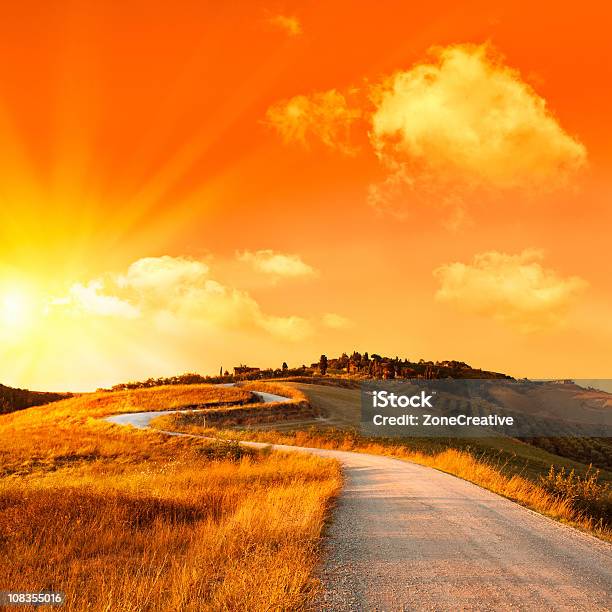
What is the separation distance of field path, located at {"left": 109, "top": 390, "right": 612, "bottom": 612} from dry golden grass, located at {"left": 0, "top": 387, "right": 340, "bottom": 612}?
2.07 feet

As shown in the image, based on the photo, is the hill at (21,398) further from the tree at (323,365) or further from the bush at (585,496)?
the bush at (585,496)

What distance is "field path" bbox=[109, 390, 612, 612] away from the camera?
6.16 metres

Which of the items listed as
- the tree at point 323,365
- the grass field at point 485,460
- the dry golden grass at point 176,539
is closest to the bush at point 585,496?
the grass field at point 485,460

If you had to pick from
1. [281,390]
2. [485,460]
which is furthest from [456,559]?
[281,390]

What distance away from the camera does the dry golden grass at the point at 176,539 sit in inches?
243

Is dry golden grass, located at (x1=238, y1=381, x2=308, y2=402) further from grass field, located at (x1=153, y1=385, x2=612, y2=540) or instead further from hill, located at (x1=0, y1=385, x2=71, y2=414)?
hill, located at (x1=0, y1=385, x2=71, y2=414)

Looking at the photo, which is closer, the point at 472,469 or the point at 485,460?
the point at 472,469

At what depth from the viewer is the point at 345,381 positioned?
85188 millimetres

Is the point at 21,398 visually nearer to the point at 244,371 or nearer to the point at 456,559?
the point at 244,371

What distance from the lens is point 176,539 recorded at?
938 centimetres

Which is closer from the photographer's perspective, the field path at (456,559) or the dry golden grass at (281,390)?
the field path at (456,559)

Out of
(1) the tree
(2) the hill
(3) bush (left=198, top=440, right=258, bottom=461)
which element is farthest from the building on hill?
(3) bush (left=198, top=440, right=258, bottom=461)

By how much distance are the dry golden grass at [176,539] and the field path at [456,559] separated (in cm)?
63

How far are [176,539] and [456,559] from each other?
16.2 feet
